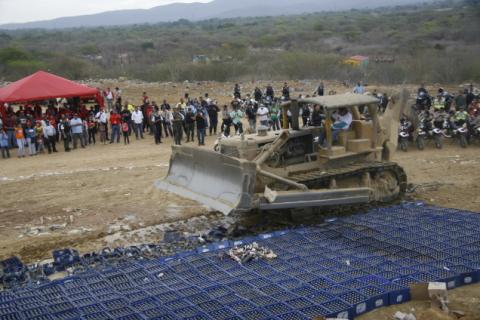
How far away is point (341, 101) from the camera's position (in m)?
11.2

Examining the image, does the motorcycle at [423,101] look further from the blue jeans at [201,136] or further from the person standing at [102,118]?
the person standing at [102,118]

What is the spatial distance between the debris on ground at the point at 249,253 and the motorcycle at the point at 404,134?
945cm

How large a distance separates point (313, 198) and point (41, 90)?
48.3 ft

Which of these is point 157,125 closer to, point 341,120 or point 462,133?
point 462,133

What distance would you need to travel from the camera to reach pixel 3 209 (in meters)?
13.5

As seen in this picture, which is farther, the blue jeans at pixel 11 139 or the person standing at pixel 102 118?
the person standing at pixel 102 118

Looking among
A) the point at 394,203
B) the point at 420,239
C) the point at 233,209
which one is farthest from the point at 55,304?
the point at 394,203

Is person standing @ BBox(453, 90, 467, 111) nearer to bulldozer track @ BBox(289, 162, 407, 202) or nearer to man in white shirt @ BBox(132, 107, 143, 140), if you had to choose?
bulldozer track @ BBox(289, 162, 407, 202)

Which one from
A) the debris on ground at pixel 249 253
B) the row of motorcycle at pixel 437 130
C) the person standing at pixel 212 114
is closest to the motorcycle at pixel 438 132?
the row of motorcycle at pixel 437 130

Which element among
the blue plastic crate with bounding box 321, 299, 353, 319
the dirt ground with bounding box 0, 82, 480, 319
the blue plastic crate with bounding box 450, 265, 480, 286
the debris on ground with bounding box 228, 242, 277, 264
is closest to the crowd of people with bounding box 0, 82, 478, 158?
the dirt ground with bounding box 0, 82, 480, 319

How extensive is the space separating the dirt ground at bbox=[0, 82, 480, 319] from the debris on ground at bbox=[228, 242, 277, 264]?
221 centimetres

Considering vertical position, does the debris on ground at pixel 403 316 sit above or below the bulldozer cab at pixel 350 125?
below

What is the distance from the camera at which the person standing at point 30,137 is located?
1984 cm

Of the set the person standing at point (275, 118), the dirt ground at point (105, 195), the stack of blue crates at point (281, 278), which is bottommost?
the dirt ground at point (105, 195)
